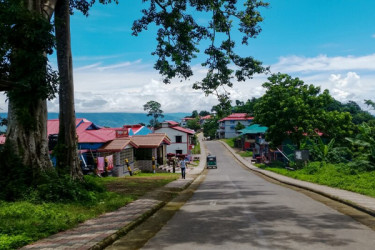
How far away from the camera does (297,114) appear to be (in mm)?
39531

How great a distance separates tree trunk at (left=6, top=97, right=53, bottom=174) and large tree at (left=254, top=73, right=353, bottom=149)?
32070 mm

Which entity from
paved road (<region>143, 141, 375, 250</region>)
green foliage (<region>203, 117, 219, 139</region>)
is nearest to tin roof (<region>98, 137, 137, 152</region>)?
paved road (<region>143, 141, 375, 250</region>)

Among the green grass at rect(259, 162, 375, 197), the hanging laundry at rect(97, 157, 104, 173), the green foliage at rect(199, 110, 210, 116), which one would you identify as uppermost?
the green foliage at rect(199, 110, 210, 116)

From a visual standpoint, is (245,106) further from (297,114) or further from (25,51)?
(25,51)

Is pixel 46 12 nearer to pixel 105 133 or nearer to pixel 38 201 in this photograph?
pixel 38 201

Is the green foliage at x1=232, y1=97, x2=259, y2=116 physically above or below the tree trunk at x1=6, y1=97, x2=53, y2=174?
above

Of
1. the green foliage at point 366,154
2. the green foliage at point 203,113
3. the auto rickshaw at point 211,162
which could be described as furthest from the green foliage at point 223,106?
the green foliage at point 203,113

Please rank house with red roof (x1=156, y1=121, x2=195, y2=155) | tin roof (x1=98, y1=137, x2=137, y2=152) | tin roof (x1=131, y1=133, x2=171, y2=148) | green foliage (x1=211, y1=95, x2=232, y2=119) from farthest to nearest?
house with red roof (x1=156, y1=121, x2=195, y2=155) → tin roof (x1=131, y1=133, x2=171, y2=148) → tin roof (x1=98, y1=137, x2=137, y2=152) → green foliage (x1=211, y1=95, x2=232, y2=119)

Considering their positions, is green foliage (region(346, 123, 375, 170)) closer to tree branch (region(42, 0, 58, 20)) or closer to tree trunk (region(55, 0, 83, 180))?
tree trunk (region(55, 0, 83, 180))

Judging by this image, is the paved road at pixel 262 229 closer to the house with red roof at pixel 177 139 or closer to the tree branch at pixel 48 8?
the tree branch at pixel 48 8

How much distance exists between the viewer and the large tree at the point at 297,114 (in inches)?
1554

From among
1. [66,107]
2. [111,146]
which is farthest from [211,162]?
[66,107]

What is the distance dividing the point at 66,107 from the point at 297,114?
31.7 m

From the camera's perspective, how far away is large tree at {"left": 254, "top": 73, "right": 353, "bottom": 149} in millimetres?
39469
